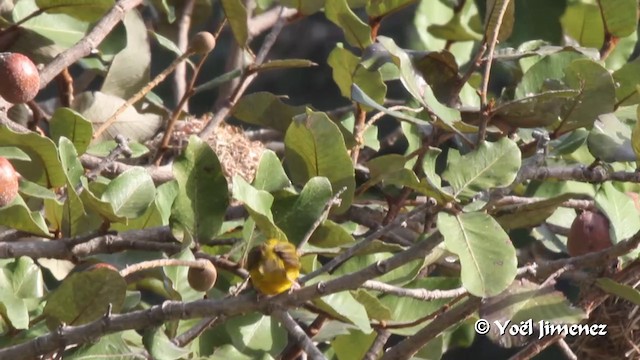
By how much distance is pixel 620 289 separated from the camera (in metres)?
1.03

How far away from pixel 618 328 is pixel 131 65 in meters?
0.65

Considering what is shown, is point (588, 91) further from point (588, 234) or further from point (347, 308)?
point (347, 308)

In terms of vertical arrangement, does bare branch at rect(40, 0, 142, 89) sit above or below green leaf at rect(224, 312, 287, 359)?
above

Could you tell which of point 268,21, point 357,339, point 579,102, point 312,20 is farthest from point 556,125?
point 312,20

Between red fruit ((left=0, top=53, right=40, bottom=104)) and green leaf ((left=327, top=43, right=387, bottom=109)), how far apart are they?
29 centimetres

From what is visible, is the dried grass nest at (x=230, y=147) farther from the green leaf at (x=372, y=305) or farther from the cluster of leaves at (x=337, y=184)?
the green leaf at (x=372, y=305)

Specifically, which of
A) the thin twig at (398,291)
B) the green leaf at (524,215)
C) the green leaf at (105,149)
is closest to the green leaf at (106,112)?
the green leaf at (105,149)

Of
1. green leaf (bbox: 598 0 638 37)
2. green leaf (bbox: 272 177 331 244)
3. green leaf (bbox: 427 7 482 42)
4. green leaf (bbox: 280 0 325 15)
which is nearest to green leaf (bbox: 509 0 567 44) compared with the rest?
green leaf (bbox: 427 7 482 42)

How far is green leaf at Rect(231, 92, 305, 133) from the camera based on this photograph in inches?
49.7

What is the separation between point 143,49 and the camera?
4.50 feet

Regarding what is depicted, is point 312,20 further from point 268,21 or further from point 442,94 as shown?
point 442,94

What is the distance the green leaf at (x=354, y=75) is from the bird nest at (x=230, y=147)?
294mm

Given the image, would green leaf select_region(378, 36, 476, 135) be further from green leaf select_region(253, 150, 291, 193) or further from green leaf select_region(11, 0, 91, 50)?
green leaf select_region(11, 0, 91, 50)

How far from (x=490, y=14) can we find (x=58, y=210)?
424 millimetres
